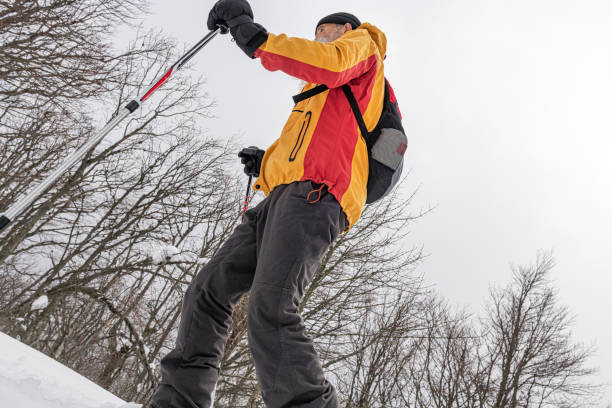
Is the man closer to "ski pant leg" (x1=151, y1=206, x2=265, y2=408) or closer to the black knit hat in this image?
"ski pant leg" (x1=151, y1=206, x2=265, y2=408)

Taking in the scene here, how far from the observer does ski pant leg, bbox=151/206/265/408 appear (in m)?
1.48

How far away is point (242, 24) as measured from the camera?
1.64m

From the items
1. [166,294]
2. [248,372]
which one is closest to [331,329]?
[248,372]

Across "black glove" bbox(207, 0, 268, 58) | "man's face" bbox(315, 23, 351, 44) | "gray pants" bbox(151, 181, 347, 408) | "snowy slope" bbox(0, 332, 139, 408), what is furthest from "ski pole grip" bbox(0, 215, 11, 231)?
"man's face" bbox(315, 23, 351, 44)

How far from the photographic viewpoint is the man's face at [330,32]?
6.87 feet

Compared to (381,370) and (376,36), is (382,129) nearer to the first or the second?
(376,36)

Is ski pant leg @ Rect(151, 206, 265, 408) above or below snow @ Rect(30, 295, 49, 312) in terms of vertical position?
below

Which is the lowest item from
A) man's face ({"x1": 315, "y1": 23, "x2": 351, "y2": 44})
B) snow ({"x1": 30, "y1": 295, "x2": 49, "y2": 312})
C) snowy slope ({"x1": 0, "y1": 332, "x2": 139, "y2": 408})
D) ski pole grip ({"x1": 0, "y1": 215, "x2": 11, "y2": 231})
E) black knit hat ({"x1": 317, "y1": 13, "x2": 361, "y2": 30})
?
→ snowy slope ({"x1": 0, "y1": 332, "x2": 139, "y2": 408})

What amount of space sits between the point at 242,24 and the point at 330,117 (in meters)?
0.56

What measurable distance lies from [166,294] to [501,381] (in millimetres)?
12183

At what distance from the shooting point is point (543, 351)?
12898mm

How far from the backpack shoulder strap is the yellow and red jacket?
0.02 meters

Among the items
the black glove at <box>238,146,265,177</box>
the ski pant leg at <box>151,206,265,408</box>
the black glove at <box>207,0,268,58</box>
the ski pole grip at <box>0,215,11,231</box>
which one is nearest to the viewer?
the ski pant leg at <box>151,206,265,408</box>

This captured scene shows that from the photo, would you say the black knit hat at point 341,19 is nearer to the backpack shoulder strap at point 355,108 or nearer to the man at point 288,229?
the man at point 288,229
